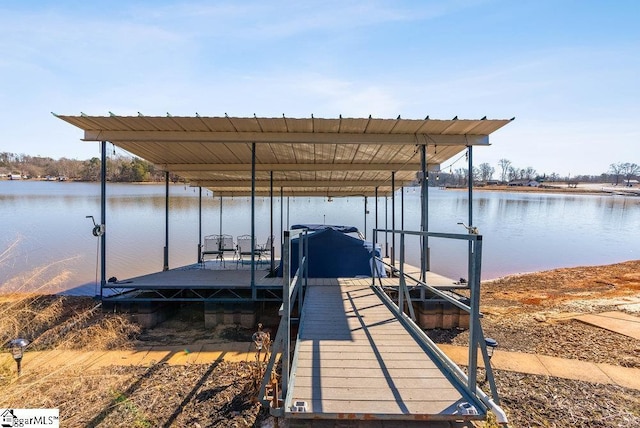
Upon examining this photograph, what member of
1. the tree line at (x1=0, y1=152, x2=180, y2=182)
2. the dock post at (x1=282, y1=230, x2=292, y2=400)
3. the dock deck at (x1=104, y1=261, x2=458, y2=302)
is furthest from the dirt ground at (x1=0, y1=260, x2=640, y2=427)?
the tree line at (x1=0, y1=152, x2=180, y2=182)

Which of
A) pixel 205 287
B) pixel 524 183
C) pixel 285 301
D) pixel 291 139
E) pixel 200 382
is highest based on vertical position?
pixel 524 183

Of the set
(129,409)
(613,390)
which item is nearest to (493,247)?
(613,390)

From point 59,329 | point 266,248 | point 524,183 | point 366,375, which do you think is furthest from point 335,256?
point 524,183

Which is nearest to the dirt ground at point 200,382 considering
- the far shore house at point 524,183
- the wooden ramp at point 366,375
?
the wooden ramp at point 366,375

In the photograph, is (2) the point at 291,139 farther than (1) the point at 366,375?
Yes

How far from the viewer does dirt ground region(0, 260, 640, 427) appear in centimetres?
341

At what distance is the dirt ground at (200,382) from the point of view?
3.41 meters

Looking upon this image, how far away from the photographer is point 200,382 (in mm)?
4129

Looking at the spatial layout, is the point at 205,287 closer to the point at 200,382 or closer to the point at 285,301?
the point at 200,382

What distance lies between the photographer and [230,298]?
633 cm

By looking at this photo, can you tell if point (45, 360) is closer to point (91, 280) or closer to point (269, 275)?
point (269, 275)

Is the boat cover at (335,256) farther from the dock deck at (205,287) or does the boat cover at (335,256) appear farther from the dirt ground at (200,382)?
the dirt ground at (200,382)

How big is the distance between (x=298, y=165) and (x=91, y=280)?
8845mm

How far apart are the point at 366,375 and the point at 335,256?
4.41 meters
